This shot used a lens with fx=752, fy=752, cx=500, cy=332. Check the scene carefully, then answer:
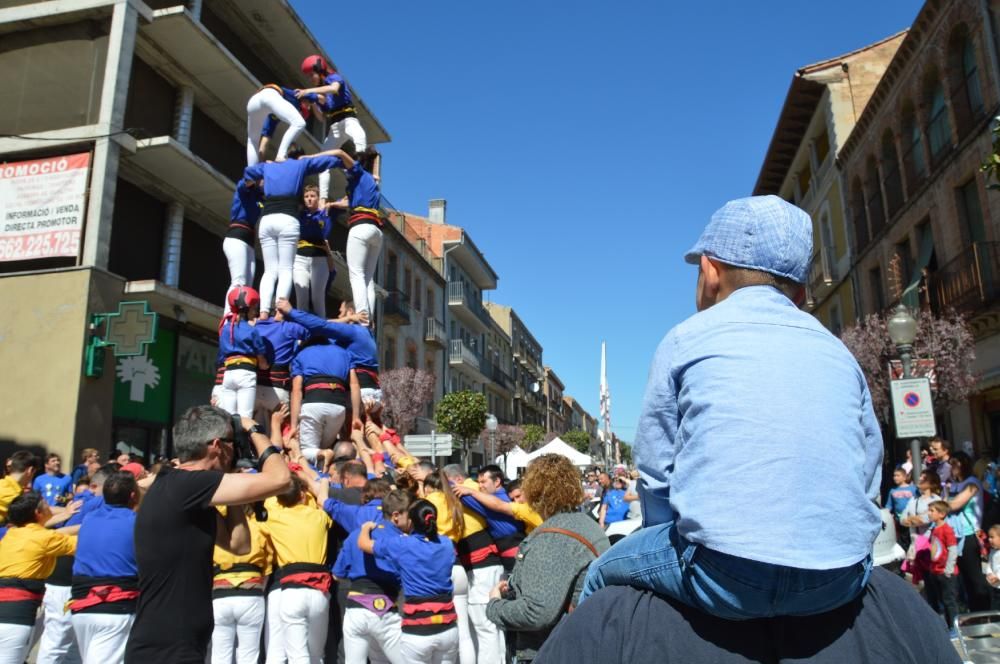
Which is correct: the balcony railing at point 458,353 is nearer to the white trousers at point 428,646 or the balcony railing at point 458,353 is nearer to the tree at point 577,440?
the tree at point 577,440

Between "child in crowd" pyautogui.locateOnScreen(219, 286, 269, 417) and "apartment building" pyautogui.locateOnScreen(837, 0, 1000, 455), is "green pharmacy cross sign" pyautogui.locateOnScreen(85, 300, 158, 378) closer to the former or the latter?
"child in crowd" pyautogui.locateOnScreen(219, 286, 269, 417)

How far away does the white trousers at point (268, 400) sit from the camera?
744 cm

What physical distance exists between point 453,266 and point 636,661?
42029mm

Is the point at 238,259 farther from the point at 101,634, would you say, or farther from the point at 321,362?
the point at 101,634

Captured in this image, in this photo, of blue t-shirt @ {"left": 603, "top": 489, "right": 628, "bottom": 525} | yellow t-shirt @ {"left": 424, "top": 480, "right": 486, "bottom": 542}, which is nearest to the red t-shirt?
blue t-shirt @ {"left": 603, "top": 489, "right": 628, "bottom": 525}

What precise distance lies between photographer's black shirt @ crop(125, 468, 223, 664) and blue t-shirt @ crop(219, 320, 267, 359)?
3733 mm

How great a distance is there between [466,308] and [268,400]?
34915mm

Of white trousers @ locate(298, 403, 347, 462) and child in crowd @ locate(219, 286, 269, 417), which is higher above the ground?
child in crowd @ locate(219, 286, 269, 417)

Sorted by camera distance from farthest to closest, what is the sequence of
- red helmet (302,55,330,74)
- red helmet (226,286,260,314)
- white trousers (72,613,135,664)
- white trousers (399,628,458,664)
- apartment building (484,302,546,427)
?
apartment building (484,302,546,427) → red helmet (302,55,330,74) → red helmet (226,286,260,314) → white trousers (399,628,458,664) → white trousers (72,613,135,664)

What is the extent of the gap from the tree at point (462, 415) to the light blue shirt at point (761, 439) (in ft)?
101

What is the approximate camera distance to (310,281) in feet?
27.5

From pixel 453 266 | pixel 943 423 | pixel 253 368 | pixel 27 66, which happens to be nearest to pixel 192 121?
pixel 27 66

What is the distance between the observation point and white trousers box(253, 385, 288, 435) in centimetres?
744

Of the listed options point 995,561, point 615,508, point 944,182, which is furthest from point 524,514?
point 944,182
